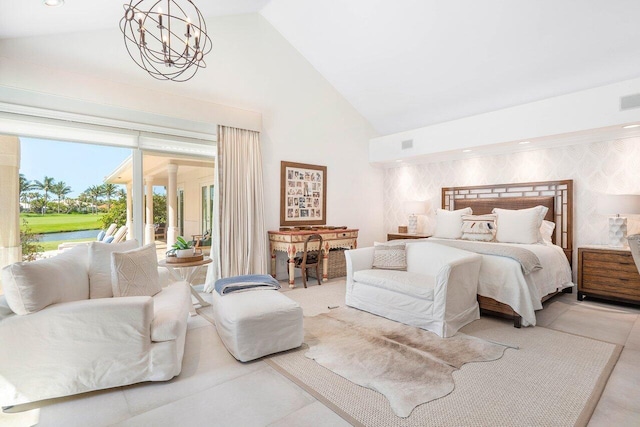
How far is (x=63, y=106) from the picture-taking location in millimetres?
3410

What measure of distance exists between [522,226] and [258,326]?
3.75 m

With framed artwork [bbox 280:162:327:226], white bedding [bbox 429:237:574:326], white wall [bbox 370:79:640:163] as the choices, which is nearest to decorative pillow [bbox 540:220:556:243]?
white bedding [bbox 429:237:574:326]

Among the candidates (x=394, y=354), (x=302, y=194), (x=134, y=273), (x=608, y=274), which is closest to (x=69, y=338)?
(x=134, y=273)

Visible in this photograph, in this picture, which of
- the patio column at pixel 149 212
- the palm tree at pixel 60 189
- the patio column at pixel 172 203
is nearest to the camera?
the palm tree at pixel 60 189

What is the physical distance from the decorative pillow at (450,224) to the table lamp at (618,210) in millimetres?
1648

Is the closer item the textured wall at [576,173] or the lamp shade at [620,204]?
the lamp shade at [620,204]

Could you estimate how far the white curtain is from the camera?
180 inches

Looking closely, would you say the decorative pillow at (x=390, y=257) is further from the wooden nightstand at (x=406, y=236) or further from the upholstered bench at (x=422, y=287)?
the wooden nightstand at (x=406, y=236)

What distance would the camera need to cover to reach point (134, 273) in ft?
8.64

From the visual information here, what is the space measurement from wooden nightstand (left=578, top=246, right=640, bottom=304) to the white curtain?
428 centimetres

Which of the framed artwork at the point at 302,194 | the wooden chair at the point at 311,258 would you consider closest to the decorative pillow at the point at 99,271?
the wooden chair at the point at 311,258

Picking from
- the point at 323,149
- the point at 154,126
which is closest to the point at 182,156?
the point at 154,126

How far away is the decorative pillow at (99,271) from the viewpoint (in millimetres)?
2521

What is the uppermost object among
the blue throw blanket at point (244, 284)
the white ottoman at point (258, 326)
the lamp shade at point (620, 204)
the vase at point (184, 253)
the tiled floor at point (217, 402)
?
the lamp shade at point (620, 204)
